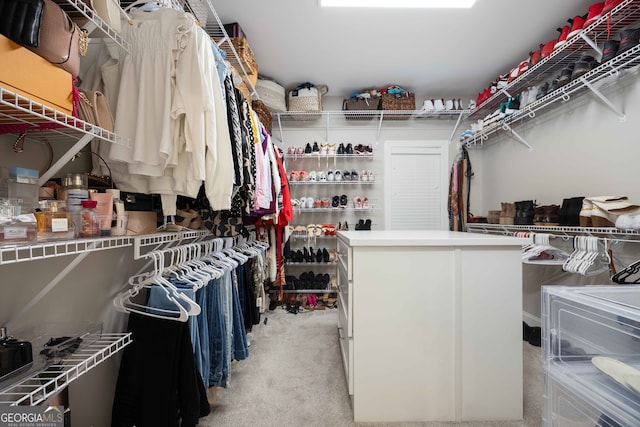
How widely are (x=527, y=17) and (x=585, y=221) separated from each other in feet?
5.73

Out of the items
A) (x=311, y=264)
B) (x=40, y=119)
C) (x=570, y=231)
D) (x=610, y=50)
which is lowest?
(x=311, y=264)

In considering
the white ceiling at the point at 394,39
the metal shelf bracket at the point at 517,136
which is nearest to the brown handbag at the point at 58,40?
the white ceiling at the point at 394,39

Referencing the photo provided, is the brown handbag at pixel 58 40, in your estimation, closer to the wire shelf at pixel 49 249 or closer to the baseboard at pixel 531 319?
the wire shelf at pixel 49 249

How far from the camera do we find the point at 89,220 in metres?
0.86

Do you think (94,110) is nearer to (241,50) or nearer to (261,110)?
(241,50)

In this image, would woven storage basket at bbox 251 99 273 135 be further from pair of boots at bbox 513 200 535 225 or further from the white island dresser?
pair of boots at bbox 513 200 535 225

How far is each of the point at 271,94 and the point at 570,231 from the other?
3.14m

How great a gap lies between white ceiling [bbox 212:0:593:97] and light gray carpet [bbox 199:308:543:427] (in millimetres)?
2741

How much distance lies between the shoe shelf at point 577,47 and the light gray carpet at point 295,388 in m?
2.39

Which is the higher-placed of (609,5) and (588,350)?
(609,5)

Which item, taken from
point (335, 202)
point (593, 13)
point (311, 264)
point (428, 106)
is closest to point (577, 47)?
point (593, 13)

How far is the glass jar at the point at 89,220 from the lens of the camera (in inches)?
33.4

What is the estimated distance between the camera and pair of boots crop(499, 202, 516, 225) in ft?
9.06

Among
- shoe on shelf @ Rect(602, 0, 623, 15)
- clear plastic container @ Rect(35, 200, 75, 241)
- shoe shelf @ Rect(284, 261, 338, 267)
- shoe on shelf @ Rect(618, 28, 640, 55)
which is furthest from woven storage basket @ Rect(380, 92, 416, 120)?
clear plastic container @ Rect(35, 200, 75, 241)
